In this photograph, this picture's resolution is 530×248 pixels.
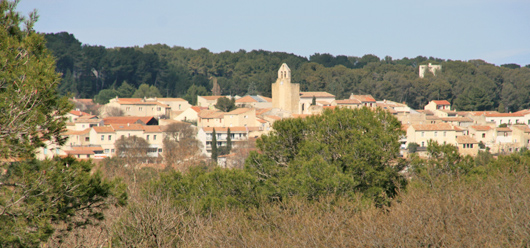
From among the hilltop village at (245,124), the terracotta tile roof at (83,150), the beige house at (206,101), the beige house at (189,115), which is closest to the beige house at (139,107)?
the hilltop village at (245,124)

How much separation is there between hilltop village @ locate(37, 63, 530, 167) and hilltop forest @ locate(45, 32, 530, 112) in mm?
6804

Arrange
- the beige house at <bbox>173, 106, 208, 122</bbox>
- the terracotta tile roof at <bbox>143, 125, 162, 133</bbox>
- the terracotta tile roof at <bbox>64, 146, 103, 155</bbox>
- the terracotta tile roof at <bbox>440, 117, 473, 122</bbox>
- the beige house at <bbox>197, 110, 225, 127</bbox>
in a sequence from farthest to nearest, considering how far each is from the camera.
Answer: the beige house at <bbox>173, 106, 208, 122</bbox> < the terracotta tile roof at <bbox>440, 117, 473, 122</bbox> < the beige house at <bbox>197, 110, 225, 127</bbox> < the terracotta tile roof at <bbox>143, 125, 162, 133</bbox> < the terracotta tile roof at <bbox>64, 146, 103, 155</bbox>

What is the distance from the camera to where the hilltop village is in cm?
4819

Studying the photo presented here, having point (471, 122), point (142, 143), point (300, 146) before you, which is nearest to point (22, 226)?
point (300, 146)

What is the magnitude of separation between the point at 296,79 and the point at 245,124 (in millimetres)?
27076

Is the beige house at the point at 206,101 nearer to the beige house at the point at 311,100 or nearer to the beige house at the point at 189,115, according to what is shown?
the beige house at the point at 189,115

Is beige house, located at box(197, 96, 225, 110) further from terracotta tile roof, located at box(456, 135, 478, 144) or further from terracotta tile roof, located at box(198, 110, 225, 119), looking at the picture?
terracotta tile roof, located at box(456, 135, 478, 144)

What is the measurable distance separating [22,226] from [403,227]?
18.1 feet

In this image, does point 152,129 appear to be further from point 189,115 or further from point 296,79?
point 296,79

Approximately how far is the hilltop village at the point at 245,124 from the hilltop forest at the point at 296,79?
680cm

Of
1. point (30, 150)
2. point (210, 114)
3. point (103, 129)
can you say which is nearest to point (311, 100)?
point (210, 114)

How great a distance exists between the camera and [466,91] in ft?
255

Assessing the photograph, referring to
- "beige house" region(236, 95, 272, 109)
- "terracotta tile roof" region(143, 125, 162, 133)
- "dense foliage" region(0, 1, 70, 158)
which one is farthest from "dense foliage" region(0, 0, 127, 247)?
"beige house" region(236, 95, 272, 109)

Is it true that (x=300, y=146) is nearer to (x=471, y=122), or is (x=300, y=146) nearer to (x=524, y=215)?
(x=524, y=215)
